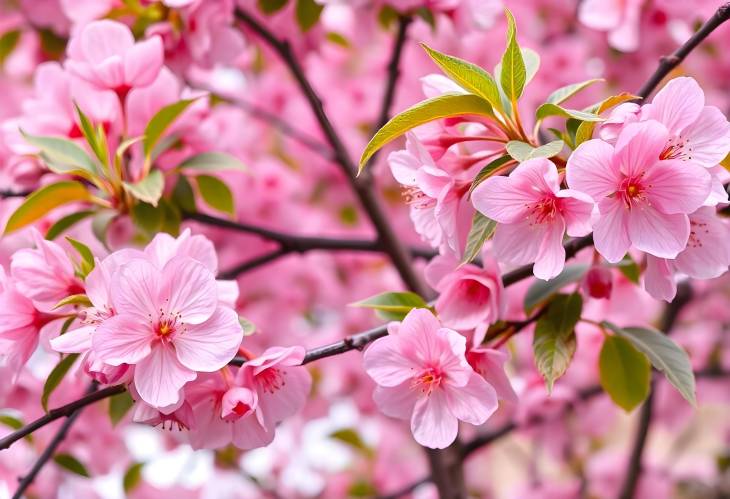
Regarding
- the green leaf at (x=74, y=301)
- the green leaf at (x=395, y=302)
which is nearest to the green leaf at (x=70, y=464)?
the green leaf at (x=74, y=301)

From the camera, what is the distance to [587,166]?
65 centimetres

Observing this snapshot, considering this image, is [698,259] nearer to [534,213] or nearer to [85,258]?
[534,213]

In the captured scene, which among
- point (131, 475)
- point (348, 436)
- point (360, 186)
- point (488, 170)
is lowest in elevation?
point (348, 436)

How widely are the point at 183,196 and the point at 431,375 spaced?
1.50 ft

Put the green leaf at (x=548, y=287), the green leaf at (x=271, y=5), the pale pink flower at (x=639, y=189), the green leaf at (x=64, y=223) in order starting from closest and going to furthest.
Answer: the pale pink flower at (x=639, y=189)
the green leaf at (x=548, y=287)
the green leaf at (x=64, y=223)
the green leaf at (x=271, y=5)

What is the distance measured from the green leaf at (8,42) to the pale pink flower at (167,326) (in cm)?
89

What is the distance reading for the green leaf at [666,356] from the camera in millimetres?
769

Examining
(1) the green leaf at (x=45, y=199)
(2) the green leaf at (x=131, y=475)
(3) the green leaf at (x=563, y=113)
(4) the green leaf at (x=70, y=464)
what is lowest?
(2) the green leaf at (x=131, y=475)

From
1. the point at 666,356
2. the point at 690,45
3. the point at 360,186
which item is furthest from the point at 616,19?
the point at 666,356

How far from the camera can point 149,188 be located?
3.03 feet

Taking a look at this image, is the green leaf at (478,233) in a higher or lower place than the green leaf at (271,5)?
higher

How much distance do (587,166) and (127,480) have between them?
3.34ft

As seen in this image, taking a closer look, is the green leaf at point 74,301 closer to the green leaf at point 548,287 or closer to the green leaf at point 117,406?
the green leaf at point 117,406

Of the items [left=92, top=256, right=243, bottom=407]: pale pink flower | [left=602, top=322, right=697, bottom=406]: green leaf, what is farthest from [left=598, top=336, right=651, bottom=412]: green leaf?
[left=92, top=256, right=243, bottom=407]: pale pink flower
